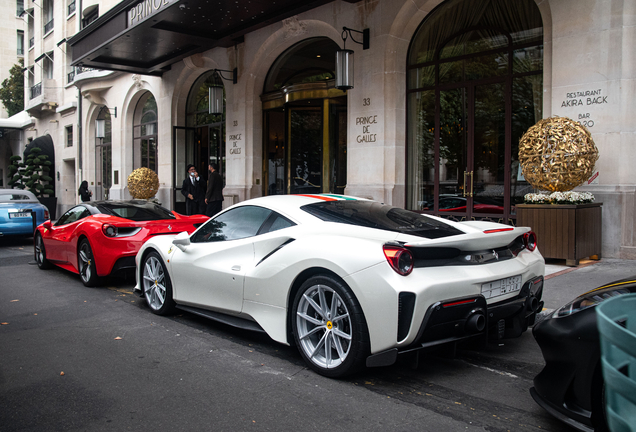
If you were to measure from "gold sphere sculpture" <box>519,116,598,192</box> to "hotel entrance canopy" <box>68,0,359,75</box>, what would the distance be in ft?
22.0

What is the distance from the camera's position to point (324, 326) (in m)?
3.87

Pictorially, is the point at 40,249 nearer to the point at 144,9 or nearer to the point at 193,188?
the point at 193,188

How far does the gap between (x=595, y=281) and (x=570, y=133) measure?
7.77 feet

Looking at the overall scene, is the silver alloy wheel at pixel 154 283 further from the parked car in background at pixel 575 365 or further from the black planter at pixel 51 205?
the black planter at pixel 51 205

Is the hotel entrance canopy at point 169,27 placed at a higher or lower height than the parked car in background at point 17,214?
higher

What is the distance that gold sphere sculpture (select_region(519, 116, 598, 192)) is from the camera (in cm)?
780

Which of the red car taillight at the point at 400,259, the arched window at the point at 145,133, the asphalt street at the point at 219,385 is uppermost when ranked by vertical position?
the arched window at the point at 145,133

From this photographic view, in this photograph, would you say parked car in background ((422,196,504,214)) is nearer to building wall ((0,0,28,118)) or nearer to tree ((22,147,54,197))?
tree ((22,147,54,197))

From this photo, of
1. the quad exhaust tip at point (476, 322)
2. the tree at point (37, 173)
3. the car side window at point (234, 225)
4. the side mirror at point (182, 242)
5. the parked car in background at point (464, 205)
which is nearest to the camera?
the quad exhaust tip at point (476, 322)

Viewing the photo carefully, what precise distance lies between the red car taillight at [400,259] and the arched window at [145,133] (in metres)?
19.6

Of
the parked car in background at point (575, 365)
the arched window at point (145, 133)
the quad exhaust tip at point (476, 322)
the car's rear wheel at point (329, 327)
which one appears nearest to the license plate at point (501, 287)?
the quad exhaust tip at point (476, 322)

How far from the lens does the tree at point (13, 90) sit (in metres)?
47.4

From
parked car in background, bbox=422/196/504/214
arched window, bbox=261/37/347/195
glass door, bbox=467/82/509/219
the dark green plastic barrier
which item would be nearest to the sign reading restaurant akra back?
arched window, bbox=261/37/347/195

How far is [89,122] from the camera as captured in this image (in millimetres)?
27188
